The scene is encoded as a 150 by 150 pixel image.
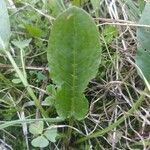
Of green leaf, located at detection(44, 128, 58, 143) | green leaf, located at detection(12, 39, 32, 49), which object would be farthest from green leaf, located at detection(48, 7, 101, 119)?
green leaf, located at detection(12, 39, 32, 49)

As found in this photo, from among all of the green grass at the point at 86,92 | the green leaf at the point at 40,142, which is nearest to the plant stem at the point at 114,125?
the green grass at the point at 86,92

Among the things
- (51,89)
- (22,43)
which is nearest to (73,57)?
(51,89)

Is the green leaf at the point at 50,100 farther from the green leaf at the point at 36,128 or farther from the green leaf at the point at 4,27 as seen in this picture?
the green leaf at the point at 4,27

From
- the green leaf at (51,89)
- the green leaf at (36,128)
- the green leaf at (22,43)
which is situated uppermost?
the green leaf at (22,43)

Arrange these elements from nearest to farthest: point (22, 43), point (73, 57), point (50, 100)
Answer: point (73, 57) < point (50, 100) < point (22, 43)

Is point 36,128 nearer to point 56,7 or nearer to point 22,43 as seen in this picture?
point 22,43

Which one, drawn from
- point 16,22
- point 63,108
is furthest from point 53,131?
point 16,22

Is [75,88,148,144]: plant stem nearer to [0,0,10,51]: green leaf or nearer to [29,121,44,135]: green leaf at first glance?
[29,121,44,135]: green leaf
